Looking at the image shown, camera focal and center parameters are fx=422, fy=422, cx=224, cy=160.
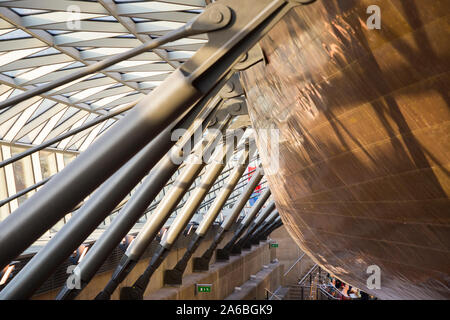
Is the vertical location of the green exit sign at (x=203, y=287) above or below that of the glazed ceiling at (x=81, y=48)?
below

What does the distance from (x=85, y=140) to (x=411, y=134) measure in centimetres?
2809

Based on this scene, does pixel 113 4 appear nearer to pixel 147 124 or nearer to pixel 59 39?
pixel 59 39

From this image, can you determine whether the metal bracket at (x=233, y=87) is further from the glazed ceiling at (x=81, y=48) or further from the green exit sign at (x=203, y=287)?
the green exit sign at (x=203, y=287)

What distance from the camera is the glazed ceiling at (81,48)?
1248 cm

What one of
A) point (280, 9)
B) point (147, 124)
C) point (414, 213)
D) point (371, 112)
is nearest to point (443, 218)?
point (414, 213)

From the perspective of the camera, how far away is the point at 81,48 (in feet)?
52.5

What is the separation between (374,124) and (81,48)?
519 inches

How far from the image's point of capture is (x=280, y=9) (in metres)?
4.43

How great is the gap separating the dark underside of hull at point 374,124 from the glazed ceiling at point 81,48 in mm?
5893

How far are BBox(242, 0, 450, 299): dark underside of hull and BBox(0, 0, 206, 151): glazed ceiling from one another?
19.3 ft

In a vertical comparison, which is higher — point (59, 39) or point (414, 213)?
point (59, 39)

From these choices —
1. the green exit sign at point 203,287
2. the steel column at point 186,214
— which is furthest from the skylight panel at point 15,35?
the green exit sign at point 203,287

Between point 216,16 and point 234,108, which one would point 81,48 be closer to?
point 234,108

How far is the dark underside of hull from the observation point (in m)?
4.90
